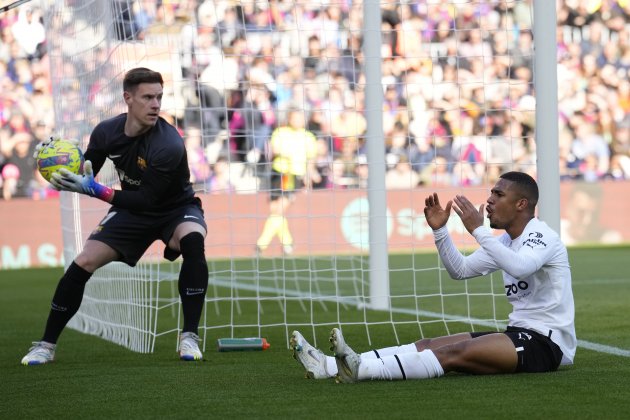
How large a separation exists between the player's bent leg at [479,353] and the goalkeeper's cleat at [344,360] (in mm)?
373

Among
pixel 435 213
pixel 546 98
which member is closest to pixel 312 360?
pixel 435 213

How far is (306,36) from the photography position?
1788cm

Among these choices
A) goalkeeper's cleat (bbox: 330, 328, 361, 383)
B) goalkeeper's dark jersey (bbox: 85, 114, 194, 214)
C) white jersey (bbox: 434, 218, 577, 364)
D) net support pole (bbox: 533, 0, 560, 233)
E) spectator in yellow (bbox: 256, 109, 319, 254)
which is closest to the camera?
goalkeeper's cleat (bbox: 330, 328, 361, 383)

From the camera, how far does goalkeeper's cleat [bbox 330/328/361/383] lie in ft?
15.5

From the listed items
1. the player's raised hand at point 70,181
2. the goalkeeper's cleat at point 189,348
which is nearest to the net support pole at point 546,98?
the goalkeeper's cleat at point 189,348

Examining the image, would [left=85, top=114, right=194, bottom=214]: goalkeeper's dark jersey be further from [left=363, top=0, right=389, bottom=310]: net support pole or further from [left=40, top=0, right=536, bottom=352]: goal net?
[left=363, top=0, right=389, bottom=310]: net support pole

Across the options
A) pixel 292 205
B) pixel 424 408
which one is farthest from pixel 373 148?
pixel 292 205

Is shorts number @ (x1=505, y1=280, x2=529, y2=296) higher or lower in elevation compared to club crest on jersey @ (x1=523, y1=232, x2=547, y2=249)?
lower

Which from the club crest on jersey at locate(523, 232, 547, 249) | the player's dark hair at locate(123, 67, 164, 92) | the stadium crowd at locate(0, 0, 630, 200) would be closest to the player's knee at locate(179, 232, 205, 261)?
the player's dark hair at locate(123, 67, 164, 92)

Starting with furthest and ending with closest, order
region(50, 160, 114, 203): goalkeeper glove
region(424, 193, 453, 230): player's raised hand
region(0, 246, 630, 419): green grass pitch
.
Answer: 1. region(50, 160, 114, 203): goalkeeper glove
2. region(424, 193, 453, 230): player's raised hand
3. region(0, 246, 630, 419): green grass pitch

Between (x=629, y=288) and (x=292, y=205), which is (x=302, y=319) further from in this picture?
(x=292, y=205)

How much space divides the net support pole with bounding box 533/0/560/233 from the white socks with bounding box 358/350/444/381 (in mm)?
2141

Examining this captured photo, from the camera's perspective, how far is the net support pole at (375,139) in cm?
863

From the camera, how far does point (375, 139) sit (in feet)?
28.0
